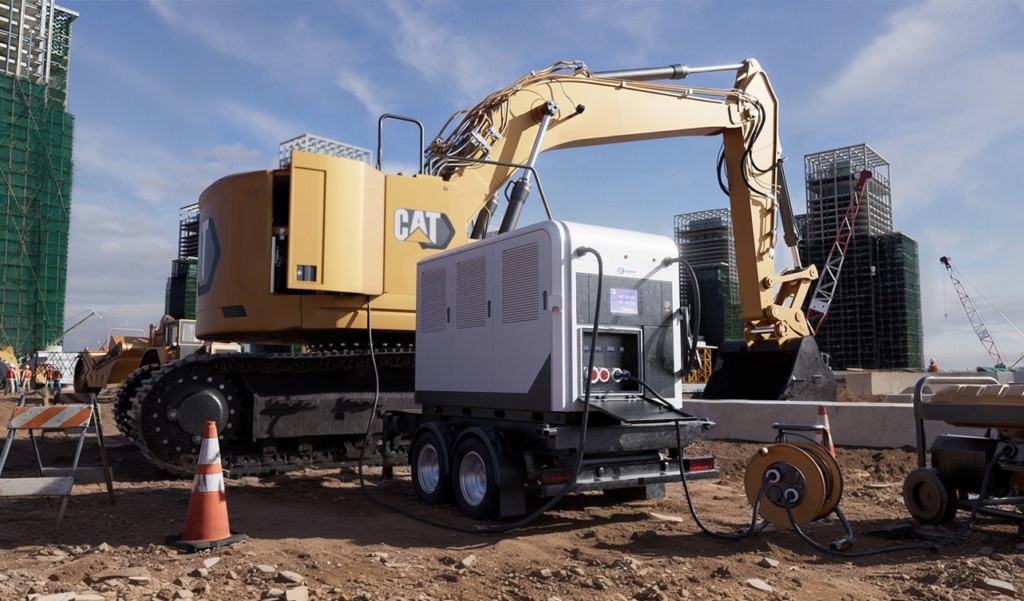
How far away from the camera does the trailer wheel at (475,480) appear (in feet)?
21.9

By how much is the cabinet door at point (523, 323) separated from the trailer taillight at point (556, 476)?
20.6 inches

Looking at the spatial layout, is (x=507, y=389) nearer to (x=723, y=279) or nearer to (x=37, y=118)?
(x=723, y=279)

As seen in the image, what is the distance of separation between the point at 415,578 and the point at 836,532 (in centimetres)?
357

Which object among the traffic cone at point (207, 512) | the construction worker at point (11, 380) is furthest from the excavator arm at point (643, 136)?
the construction worker at point (11, 380)

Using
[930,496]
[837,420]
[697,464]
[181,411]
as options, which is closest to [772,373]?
[837,420]

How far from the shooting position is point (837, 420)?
35.4 feet

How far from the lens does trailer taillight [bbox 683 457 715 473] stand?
7012mm

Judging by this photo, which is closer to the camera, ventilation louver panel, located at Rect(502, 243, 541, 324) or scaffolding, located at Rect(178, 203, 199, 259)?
ventilation louver panel, located at Rect(502, 243, 541, 324)

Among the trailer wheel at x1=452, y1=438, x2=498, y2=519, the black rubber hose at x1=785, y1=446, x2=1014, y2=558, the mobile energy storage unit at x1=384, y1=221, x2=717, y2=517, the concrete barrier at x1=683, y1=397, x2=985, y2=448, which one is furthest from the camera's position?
the concrete barrier at x1=683, y1=397, x2=985, y2=448

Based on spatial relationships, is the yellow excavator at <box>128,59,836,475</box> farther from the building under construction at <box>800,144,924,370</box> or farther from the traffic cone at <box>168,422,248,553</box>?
the building under construction at <box>800,144,924,370</box>

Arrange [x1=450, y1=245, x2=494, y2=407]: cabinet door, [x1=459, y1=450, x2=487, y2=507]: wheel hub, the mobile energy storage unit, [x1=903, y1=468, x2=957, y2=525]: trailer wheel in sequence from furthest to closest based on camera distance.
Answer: [x1=450, y1=245, x2=494, y2=407]: cabinet door, [x1=459, y1=450, x2=487, y2=507]: wheel hub, the mobile energy storage unit, [x1=903, y1=468, x2=957, y2=525]: trailer wheel

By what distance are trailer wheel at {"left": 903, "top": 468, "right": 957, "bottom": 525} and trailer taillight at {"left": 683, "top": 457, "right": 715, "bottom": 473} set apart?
1633mm

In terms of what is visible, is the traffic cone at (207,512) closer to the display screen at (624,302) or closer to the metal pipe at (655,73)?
the display screen at (624,302)

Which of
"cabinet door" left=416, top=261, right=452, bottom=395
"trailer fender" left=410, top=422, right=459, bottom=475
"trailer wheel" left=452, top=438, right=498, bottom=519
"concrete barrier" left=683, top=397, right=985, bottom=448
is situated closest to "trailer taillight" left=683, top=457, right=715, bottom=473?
"trailer wheel" left=452, top=438, right=498, bottom=519
